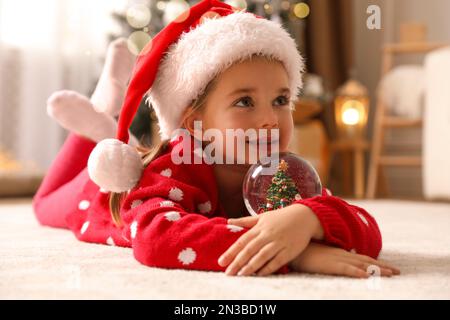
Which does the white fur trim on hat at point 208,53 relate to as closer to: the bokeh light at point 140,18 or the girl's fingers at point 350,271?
the girl's fingers at point 350,271

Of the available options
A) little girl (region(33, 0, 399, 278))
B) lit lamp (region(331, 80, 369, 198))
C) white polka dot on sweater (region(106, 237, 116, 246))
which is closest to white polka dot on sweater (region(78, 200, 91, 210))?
little girl (region(33, 0, 399, 278))

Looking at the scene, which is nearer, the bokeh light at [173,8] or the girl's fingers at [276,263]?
the girl's fingers at [276,263]

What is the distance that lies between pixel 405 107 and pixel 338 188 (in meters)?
0.82

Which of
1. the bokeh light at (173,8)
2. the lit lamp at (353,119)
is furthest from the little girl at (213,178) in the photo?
the lit lamp at (353,119)

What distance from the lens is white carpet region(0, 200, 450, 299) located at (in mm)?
585

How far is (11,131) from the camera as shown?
2670 mm

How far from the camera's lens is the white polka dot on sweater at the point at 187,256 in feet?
2.31

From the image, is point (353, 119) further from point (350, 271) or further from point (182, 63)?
point (350, 271)

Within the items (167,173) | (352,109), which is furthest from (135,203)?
(352,109)

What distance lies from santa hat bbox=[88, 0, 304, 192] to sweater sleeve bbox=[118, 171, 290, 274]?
0.11 m

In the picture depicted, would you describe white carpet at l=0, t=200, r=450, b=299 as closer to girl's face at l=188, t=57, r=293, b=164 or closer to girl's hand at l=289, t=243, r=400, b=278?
girl's hand at l=289, t=243, r=400, b=278

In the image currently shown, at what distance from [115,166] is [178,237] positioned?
0.62ft
